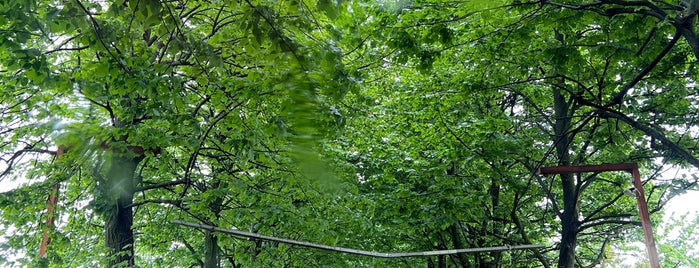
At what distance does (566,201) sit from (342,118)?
20.5 feet

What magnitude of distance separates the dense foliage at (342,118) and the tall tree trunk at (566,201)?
30 mm

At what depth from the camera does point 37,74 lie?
3865 millimetres

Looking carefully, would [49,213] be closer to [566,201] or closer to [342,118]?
[342,118]

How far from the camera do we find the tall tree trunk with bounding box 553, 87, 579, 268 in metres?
7.92

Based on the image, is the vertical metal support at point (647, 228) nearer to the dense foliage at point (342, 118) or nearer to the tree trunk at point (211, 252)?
the dense foliage at point (342, 118)

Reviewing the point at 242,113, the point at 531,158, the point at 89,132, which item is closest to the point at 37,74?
the point at 242,113

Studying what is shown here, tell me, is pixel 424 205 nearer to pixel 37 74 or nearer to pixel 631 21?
pixel 631 21

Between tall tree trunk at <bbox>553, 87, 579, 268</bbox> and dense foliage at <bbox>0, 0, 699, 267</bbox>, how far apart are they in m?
0.03

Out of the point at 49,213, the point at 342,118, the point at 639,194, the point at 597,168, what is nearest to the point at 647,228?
the point at 639,194

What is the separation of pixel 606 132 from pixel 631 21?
311 centimetres

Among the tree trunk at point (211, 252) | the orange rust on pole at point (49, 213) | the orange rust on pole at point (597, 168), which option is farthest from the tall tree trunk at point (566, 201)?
the orange rust on pole at point (49, 213)

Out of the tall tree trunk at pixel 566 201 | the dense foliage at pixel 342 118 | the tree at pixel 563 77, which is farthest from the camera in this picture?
the tall tree trunk at pixel 566 201

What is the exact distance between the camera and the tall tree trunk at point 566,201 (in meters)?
7.92

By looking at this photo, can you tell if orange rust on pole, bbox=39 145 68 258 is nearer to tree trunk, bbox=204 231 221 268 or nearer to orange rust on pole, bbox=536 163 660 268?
tree trunk, bbox=204 231 221 268
